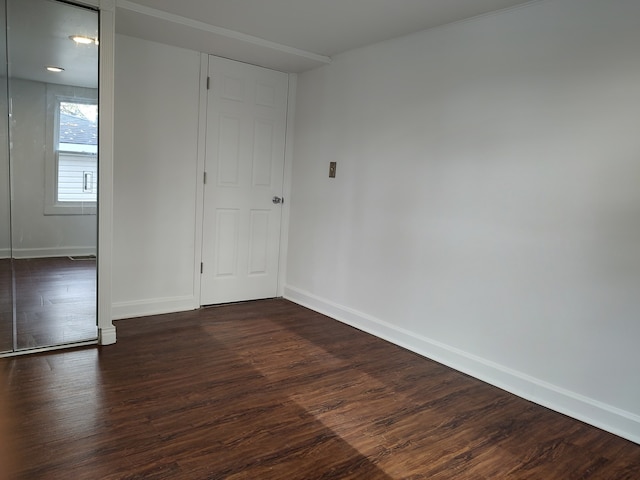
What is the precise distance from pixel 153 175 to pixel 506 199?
260cm

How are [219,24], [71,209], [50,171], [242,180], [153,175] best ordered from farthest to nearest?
[242,180]
[153,175]
[219,24]
[71,209]
[50,171]

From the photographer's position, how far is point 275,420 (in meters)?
2.23

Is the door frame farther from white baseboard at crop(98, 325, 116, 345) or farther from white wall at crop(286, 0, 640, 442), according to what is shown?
white baseboard at crop(98, 325, 116, 345)

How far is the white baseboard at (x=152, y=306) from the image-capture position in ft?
11.7

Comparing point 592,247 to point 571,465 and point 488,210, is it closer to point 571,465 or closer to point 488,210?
point 488,210

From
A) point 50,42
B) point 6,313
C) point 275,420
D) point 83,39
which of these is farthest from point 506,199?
point 6,313

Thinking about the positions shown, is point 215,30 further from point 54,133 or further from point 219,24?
point 54,133

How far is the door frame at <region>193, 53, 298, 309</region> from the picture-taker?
378 cm

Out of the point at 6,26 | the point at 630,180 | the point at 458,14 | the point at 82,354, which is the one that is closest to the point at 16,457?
the point at 82,354

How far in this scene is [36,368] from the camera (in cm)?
262

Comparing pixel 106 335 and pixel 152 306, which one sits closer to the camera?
pixel 106 335

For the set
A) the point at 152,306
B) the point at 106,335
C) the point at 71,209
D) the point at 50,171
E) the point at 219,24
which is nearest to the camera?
the point at 50,171

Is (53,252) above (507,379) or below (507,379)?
above

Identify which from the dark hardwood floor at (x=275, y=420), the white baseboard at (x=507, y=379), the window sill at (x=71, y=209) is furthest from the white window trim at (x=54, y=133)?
Result: the white baseboard at (x=507, y=379)
